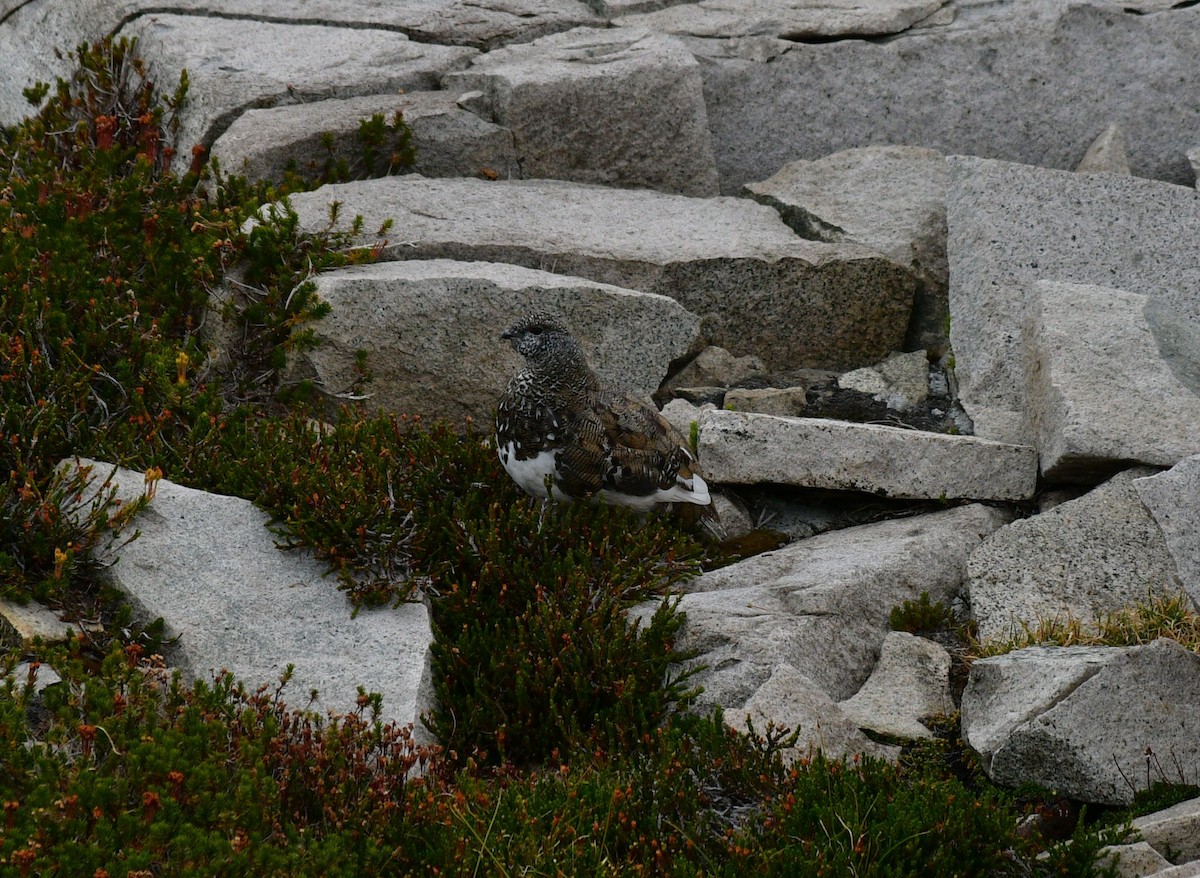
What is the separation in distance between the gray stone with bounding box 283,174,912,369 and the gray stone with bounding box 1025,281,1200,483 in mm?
1571

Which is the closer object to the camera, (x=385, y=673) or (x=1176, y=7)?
(x=385, y=673)

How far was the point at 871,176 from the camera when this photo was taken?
10.3 meters

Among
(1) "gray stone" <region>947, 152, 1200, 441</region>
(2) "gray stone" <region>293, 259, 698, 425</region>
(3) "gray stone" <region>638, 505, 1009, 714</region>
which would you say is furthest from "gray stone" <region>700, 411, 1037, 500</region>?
(2) "gray stone" <region>293, 259, 698, 425</region>

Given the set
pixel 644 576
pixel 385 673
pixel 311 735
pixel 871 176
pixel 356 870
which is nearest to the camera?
pixel 356 870

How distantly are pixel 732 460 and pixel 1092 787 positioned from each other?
2809 mm

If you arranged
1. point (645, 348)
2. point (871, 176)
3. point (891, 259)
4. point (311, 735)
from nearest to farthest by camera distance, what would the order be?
1. point (311, 735)
2. point (645, 348)
3. point (891, 259)
4. point (871, 176)

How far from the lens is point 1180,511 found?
5957 millimetres

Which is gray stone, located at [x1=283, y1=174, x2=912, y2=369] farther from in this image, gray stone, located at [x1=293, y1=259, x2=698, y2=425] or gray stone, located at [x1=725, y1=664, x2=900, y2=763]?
gray stone, located at [x1=725, y1=664, x2=900, y2=763]

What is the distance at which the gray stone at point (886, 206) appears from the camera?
9594mm

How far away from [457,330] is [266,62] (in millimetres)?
3608

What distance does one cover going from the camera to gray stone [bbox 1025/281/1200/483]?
23.4 ft

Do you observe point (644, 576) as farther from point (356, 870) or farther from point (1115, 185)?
point (1115, 185)

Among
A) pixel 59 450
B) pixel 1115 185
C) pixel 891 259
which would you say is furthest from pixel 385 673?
pixel 1115 185

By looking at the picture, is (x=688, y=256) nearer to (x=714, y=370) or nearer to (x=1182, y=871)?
(x=714, y=370)
